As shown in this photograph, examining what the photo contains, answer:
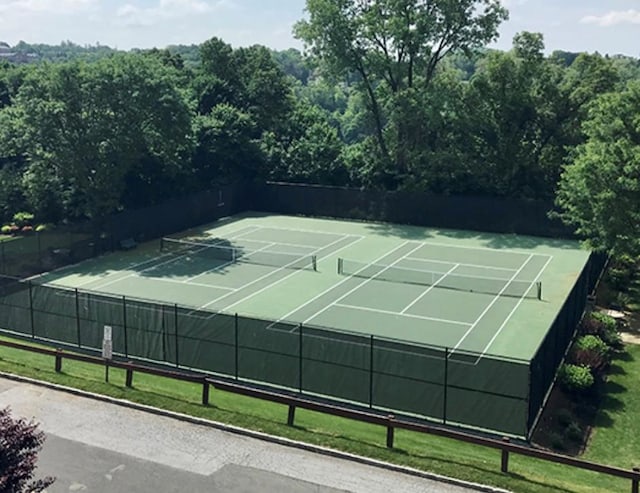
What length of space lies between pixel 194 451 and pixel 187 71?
155 ft

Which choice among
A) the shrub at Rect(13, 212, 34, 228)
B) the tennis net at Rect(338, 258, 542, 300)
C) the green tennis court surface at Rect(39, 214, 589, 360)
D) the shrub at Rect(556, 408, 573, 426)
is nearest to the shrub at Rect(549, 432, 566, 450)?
the shrub at Rect(556, 408, 573, 426)

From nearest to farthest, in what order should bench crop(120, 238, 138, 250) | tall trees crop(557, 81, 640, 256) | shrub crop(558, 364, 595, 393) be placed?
shrub crop(558, 364, 595, 393)
tall trees crop(557, 81, 640, 256)
bench crop(120, 238, 138, 250)

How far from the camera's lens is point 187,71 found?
58344mm

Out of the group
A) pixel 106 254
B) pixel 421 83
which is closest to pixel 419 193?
pixel 421 83

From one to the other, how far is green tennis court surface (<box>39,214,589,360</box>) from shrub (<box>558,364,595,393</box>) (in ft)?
8.90

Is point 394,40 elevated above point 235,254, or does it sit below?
above

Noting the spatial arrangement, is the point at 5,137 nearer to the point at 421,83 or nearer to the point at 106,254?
the point at 106,254

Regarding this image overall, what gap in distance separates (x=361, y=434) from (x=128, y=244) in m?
25.1

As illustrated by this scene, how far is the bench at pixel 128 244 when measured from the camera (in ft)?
127

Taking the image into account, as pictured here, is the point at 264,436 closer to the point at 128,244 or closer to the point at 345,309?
the point at 345,309

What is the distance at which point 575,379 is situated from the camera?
20.7 meters

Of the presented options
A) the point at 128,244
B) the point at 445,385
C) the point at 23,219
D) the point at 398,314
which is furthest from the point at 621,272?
the point at 23,219

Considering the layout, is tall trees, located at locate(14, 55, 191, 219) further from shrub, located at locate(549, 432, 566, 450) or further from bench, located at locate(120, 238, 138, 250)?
shrub, located at locate(549, 432, 566, 450)

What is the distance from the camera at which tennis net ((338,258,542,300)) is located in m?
31.6
